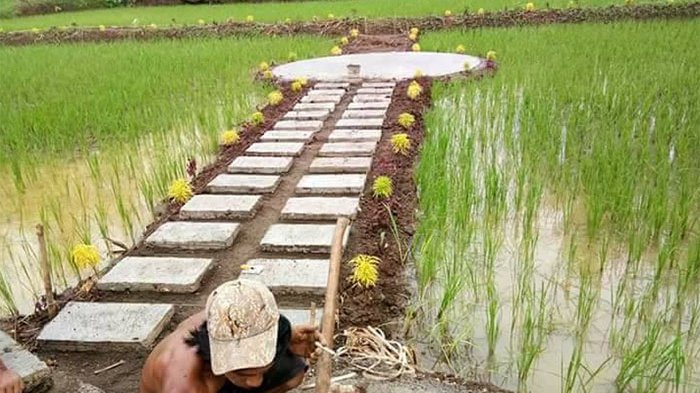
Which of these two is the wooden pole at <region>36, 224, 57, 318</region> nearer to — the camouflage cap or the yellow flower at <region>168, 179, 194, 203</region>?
the yellow flower at <region>168, 179, 194, 203</region>

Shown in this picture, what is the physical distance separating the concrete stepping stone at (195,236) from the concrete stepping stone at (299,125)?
2006mm

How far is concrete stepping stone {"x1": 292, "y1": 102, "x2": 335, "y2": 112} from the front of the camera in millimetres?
5979

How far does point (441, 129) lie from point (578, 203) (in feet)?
4.86

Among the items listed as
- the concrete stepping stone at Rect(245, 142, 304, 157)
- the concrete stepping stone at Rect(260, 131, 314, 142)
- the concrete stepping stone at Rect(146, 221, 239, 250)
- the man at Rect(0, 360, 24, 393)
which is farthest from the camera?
the concrete stepping stone at Rect(260, 131, 314, 142)

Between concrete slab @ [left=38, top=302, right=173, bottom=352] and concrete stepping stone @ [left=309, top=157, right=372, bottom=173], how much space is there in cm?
183

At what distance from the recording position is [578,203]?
3.62m

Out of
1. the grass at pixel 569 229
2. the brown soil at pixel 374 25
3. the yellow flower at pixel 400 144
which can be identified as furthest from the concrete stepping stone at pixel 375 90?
the brown soil at pixel 374 25

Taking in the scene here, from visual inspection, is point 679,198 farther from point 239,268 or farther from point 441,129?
point 239,268

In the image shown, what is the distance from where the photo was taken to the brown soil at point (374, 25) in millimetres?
10539

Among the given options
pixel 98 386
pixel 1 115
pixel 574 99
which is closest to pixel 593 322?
pixel 98 386

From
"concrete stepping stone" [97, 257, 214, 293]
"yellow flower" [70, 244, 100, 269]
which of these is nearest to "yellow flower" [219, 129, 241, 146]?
"concrete stepping stone" [97, 257, 214, 293]

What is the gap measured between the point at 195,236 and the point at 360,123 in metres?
2.35

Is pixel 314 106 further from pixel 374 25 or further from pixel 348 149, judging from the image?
pixel 374 25

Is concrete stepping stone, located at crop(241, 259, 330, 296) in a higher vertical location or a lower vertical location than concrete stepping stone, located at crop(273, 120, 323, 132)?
lower
